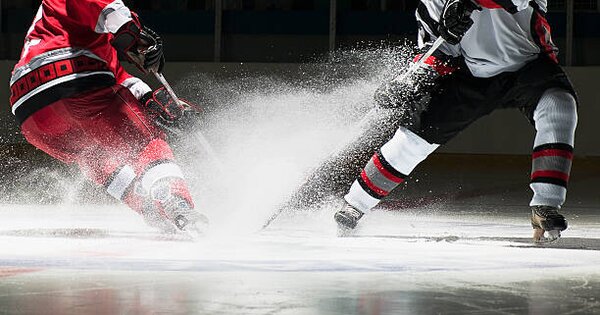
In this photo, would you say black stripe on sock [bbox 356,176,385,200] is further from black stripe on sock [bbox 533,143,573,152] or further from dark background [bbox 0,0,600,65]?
dark background [bbox 0,0,600,65]

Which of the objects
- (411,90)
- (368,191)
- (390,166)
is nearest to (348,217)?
(368,191)

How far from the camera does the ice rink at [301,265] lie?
2875mm

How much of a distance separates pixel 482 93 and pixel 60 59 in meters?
1.47

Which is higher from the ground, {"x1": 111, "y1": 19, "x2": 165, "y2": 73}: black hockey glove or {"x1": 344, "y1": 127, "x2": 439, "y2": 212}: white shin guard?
{"x1": 111, "y1": 19, "x2": 165, "y2": 73}: black hockey glove

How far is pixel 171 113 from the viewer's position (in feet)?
15.4

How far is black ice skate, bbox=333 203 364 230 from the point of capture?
457 cm

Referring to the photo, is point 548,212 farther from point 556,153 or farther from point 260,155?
point 260,155

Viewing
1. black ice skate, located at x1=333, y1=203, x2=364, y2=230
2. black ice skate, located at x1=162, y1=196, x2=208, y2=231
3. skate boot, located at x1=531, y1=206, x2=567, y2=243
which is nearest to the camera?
skate boot, located at x1=531, y1=206, x2=567, y2=243

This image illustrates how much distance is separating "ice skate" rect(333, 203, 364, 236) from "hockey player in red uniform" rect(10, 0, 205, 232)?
0.58 m

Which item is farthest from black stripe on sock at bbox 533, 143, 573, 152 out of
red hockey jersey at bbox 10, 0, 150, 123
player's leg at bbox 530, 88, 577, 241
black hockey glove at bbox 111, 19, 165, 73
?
red hockey jersey at bbox 10, 0, 150, 123

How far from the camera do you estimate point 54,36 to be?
14.9 feet

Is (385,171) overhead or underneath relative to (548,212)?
underneath

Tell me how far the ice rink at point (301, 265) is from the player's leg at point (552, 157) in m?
0.12

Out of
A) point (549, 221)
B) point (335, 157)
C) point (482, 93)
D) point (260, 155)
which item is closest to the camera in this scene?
point (549, 221)
